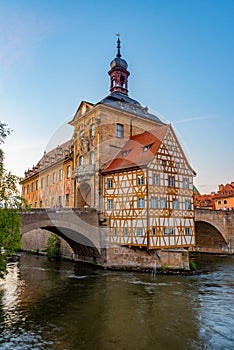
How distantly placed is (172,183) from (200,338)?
42.0 feet

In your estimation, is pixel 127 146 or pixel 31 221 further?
pixel 127 146

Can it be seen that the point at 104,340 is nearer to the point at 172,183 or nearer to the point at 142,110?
the point at 172,183

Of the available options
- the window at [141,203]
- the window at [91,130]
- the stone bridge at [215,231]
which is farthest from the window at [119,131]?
the stone bridge at [215,231]

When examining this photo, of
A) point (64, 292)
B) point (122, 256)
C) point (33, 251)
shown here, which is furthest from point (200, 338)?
point (33, 251)

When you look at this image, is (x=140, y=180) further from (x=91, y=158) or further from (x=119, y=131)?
(x=119, y=131)

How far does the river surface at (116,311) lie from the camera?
30.2ft

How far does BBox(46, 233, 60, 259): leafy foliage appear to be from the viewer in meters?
27.2

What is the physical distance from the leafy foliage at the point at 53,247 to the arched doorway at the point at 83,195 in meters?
4.18

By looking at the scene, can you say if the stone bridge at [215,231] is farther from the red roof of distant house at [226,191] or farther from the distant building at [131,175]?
the red roof of distant house at [226,191]

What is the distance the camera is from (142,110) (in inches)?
1115

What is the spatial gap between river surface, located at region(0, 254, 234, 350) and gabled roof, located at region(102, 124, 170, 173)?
7434 millimetres

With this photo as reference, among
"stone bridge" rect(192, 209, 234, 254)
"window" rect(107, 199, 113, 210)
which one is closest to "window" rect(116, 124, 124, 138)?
"window" rect(107, 199, 113, 210)

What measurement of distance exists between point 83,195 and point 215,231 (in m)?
14.4

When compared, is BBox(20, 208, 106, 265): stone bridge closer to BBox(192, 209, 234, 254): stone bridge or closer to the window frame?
the window frame
